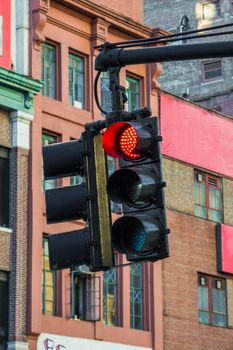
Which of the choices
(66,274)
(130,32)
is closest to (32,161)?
(66,274)

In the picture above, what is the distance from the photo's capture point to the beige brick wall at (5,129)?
104 feet

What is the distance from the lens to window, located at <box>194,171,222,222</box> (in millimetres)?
39031

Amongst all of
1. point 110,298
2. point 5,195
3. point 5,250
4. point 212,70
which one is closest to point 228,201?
point 110,298

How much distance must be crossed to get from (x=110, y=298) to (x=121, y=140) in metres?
27.3

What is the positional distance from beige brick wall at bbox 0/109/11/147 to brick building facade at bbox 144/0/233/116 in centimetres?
1758

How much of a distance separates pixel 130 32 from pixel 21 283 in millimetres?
10498

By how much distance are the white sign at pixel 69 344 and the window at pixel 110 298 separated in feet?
2.80

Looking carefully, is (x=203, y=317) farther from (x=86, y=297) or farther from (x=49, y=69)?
(x=49, y=69)

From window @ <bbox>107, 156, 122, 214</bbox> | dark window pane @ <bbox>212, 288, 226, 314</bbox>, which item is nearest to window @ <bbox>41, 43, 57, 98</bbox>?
window @ <bbox>107, 156, 122, 214</bbox>

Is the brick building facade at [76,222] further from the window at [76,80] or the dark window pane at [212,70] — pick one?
the dark window pane at [212,70]

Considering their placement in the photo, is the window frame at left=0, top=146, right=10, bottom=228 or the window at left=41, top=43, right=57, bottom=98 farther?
Result: the window at left=41, top=43, right=57, bottom=98

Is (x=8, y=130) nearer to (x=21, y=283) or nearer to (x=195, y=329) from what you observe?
(x=21, y=283)

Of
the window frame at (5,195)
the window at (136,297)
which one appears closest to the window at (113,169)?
the window at (136,297)

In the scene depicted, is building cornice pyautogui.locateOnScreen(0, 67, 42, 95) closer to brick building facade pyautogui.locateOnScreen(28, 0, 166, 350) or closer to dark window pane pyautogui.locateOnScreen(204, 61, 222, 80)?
brick building facade pyautogui.locateOnScreen(28, 0, 166, 350)
